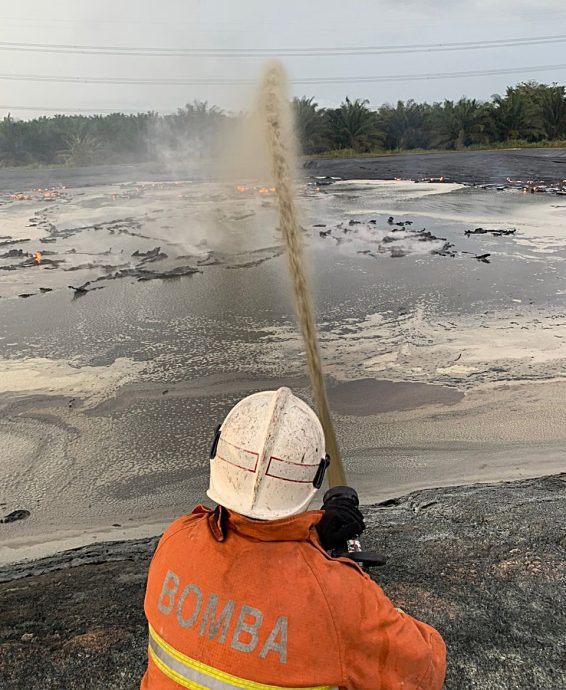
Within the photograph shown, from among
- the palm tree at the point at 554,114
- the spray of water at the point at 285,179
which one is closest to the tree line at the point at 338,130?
the palm tree at the point at 554,114

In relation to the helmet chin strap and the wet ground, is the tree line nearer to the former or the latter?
the wet ground

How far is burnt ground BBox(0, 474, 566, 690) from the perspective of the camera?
212cm

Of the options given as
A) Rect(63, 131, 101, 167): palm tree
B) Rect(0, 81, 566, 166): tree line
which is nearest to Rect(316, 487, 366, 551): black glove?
Rect(0, 81, 566, 166): tree line

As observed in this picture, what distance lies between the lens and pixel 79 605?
253 centimetres

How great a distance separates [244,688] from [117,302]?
6.86 metres

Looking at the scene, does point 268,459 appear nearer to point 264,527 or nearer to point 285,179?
point 264,527

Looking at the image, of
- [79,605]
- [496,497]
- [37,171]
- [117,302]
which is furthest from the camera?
[37,171]

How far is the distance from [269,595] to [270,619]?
0.04 m

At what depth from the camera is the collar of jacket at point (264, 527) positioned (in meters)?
1.28

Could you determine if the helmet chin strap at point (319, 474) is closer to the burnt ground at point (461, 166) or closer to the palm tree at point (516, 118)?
the burnt ground at point (461, 166)

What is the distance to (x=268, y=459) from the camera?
1.32m

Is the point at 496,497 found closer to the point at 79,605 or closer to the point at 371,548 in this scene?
the point at 371,548

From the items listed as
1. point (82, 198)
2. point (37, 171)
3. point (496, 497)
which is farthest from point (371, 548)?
point (37, 171)

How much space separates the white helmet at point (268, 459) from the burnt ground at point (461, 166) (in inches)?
779
